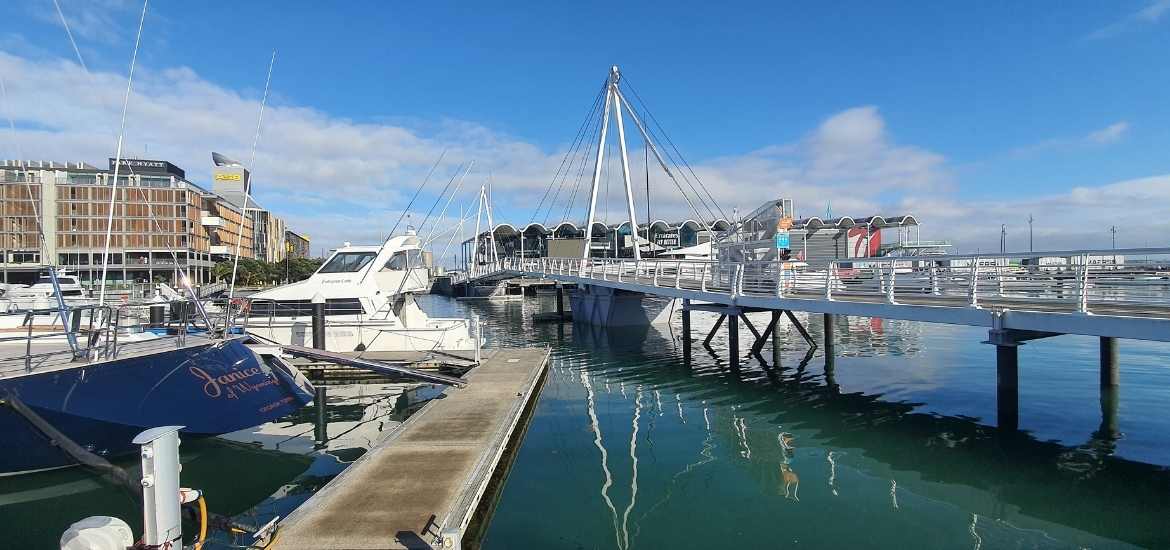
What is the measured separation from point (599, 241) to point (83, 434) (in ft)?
320

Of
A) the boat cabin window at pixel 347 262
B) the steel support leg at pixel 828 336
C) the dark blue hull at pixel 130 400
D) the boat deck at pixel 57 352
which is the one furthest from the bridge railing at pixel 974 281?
the boat deck at pixel 57 352

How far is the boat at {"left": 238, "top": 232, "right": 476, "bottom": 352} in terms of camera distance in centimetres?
2309

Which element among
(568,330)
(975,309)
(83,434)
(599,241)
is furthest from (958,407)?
(599,241)

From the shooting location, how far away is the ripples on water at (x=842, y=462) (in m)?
8.77

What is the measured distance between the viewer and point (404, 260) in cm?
2692

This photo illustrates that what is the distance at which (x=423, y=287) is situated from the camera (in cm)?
2814

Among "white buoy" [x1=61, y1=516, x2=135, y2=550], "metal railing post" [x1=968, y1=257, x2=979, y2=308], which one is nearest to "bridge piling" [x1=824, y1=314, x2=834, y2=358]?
"metal railing post" [x1=968, y1=257, x2=979, y2=308]

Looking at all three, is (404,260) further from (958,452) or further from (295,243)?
(295,243)

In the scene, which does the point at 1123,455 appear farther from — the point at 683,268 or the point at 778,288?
the point at 683,268

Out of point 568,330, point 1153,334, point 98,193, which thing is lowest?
point 568,330

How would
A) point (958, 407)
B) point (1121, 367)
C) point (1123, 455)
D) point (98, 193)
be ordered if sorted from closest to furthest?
point (1123, 455)
point (958, 407)
point (1121, 367)
point (98, 193)

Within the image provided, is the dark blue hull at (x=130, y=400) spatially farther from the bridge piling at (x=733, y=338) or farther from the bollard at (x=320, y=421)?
the bridge piling at (x=733, y=338)

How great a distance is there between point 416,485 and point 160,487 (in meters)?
3.71

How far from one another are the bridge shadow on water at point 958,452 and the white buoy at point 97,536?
8.70 m
